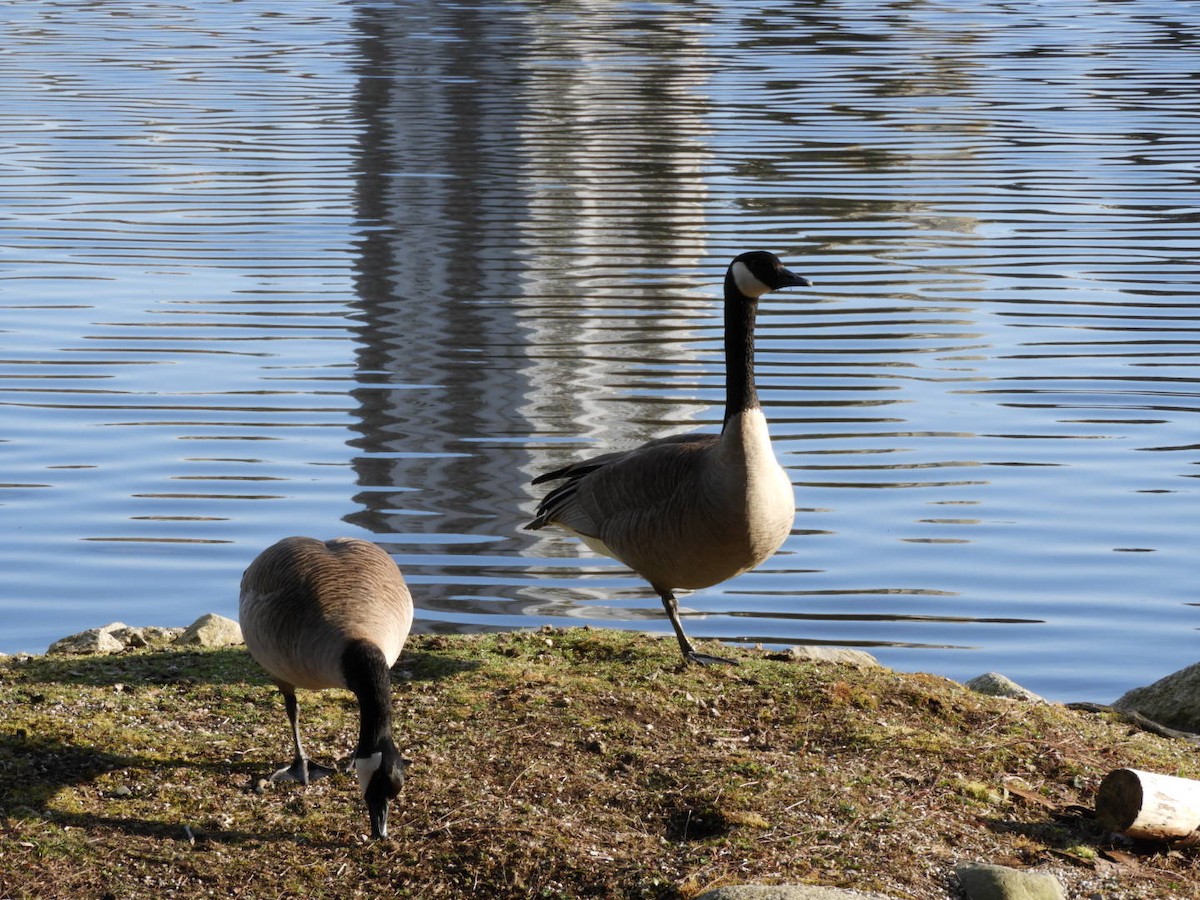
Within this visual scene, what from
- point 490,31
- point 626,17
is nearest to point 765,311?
point 490,31

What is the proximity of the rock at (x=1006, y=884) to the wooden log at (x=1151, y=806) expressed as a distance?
56 cm

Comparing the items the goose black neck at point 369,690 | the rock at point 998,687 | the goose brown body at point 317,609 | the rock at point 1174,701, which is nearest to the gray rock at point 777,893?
the goose black neck at point 369,690

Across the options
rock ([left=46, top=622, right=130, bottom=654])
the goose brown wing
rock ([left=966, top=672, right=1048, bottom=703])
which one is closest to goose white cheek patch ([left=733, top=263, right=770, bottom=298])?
the goose brown wing

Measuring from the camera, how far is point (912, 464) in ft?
44.5

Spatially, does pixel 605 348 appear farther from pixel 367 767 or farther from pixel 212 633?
pixel 367 767

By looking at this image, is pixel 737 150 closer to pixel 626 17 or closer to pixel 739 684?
pixel 739 684

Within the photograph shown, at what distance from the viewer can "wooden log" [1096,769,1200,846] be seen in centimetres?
637

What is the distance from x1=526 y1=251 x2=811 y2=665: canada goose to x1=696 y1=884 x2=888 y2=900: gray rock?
2416mm

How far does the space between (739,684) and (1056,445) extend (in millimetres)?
6929

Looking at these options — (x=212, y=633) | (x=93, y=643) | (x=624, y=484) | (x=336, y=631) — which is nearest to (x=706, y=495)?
(x=624, y=484)

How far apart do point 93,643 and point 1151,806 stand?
5.53 metres

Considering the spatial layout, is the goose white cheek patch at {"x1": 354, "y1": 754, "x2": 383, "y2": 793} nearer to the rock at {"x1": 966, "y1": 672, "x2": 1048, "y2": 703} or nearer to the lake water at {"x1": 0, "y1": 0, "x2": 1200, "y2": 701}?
the rock at {"x1": 966, "y1": 672, "x2": 1048, "y2": 703}

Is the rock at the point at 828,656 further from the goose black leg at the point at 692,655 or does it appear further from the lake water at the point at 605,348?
the lake water at the point at 605,348

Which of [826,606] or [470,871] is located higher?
[470,871]
